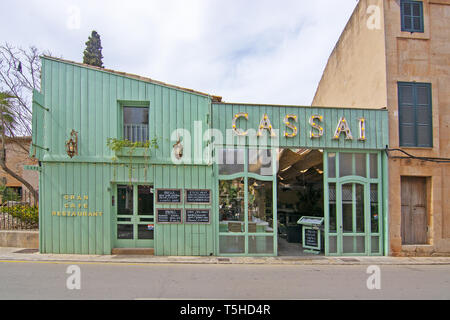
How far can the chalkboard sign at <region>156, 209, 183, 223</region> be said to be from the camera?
31.1 feet

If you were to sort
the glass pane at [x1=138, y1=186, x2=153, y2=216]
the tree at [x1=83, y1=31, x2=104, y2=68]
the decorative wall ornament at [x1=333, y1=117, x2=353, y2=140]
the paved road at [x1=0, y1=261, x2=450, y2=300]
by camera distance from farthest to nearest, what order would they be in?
the tree at [x1=83, y1=31, x2=104, y2=68]
the decorative wall ornament at [x1=333, y1=117, x2=353, y2=140]
the glass pane at [x1=138, y1=186, x2=153, y2=216]
the paved road at [x1=0, y1=261, x2=450, y2=300]

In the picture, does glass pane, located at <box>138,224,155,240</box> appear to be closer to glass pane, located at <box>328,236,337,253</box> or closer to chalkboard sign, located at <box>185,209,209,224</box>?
chalkboard sign, located at <box>185,209,209,224</box>

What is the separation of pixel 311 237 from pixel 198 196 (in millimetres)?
4333

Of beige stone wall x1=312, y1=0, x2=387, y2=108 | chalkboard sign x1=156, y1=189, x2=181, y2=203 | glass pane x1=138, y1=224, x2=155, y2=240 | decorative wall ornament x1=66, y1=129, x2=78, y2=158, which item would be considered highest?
beige stone wall x1=312, y1=0, x2=387, y2=108

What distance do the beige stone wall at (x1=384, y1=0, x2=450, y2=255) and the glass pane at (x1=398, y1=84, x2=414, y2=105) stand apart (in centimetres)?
25

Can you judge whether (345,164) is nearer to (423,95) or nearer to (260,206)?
(260,206)

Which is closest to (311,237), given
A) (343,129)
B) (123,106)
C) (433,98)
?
(343,129)

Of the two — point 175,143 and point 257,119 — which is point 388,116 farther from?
point 175,143

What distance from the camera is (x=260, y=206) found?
9.83 metres

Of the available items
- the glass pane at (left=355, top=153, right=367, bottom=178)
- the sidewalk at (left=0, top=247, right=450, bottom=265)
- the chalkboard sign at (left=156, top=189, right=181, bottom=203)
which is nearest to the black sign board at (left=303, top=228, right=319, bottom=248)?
the sidewalk at (left=0, top=247, right=450, bottom=265)

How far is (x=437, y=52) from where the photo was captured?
1038cm

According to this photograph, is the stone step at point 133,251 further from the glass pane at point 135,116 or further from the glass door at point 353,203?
the glass door at point 353,203

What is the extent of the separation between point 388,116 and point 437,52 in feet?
10.1
